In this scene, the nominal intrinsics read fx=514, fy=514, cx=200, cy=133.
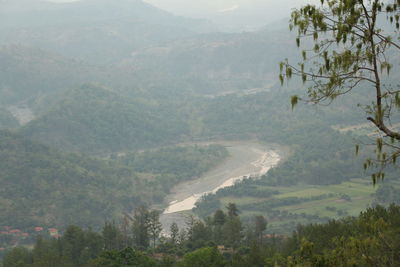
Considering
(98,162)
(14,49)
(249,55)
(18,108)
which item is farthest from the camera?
(249,55)

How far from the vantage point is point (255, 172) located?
82.6 metres

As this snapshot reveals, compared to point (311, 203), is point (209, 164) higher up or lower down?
higher up

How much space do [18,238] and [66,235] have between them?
19.6 meters

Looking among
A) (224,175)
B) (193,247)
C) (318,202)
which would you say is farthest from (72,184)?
(193,247)

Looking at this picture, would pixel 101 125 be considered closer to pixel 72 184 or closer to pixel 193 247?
pixel 72 184

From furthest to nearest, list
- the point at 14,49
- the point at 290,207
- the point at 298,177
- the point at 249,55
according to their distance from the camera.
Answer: the point at 249,55
the point at 14,49
the point at 298,177
the point at 290,207

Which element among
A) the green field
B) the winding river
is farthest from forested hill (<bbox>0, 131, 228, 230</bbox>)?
the green field

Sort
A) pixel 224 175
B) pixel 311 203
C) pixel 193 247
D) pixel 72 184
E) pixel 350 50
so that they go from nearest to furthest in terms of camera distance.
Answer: pixel 350 50
pixel 193 247
pixel 311 203
pixel 72 184
pixel 224 175

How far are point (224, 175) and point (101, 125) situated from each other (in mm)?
36570

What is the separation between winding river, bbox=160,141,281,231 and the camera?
6856 cm

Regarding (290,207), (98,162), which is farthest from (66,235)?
(98,162)

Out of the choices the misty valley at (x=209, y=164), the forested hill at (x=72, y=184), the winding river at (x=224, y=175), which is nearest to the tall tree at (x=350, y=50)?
the misty valley at (x=209, y=164)

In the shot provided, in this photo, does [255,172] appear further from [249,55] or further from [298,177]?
[249,55]

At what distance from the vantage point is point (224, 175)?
8412cm
